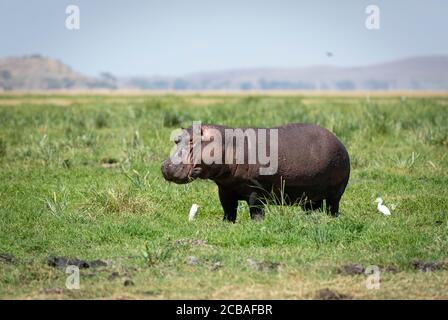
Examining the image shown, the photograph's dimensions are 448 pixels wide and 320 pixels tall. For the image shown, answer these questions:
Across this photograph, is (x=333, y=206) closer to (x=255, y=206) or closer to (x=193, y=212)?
(x=255, y=206)

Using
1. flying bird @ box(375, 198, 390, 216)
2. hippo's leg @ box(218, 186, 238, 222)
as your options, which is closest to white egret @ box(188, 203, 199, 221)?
hippo's leg @ box(218, 186, 238, 222)

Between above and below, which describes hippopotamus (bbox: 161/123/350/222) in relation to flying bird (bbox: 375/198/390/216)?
above

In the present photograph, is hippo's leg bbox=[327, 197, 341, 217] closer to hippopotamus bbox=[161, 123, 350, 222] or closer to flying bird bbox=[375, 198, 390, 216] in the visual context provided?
hippopotamus bbox=[161, 123, 350, 222]

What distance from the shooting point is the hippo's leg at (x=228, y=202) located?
10.2 metres

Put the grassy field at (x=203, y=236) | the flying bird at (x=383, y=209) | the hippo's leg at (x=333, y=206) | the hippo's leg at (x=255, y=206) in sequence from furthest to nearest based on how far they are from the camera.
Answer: the flying bird at (x=383, y=209) < the hippo's leg at (x=333, y=206) < the hippo's leg at (x=255, y=206) < the grassy field at (x=203, y=236)

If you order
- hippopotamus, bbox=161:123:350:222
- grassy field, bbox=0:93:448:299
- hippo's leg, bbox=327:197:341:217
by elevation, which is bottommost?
grassy field, bbox=0:93:448:299

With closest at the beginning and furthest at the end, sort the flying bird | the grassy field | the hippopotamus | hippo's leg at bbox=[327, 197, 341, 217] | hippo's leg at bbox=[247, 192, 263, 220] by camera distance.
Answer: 1. the grassy field
2. the hippopotamus
3. hippo's leg at bbox=[247, 192, 263, 220]
4. hippo's leg at bbox=[327, 197, 341, 217]
5. the flying bird

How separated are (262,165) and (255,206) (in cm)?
51

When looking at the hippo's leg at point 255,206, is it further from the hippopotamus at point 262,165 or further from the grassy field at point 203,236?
the grassy field at point 203,236

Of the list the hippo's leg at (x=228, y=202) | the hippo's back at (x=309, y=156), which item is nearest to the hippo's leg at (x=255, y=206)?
the hippo's leg at (x=228, y=202)

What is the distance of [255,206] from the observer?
10000 millimetres

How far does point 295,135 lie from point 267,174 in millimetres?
667

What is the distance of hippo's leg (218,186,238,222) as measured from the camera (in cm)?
1023
